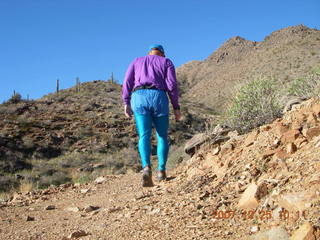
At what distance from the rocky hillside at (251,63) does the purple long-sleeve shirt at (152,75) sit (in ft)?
79.8

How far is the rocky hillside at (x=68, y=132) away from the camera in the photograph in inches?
757

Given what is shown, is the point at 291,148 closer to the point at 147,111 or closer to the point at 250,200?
the point at 250,200

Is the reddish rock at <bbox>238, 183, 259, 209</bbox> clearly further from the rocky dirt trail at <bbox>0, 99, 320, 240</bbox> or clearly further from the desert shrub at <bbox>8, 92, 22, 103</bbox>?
the desert shrub at <bbox>8, 92, 22, 103</bbox>

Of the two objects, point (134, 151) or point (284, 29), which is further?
point (284, 29)

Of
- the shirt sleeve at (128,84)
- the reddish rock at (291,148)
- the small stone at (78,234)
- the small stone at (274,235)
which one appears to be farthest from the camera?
the shirt sleeve at (128,84)

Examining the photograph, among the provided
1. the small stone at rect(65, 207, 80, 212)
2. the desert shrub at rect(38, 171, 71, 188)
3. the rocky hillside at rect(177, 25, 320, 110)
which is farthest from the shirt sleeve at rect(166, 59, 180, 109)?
the rocky hillside at rect(177, 25, 320, 110)

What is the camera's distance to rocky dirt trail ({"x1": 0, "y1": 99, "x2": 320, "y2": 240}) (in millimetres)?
2697

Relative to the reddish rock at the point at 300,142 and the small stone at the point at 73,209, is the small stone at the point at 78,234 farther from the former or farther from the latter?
the reddish rock at the point at 300,142

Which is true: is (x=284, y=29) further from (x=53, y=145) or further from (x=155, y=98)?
(x=155, y=98)

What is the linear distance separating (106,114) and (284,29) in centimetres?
4608

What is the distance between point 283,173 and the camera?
3.44m

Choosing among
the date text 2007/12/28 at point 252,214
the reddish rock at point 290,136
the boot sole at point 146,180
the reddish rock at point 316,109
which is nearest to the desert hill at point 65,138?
the boot sole at point 146,180

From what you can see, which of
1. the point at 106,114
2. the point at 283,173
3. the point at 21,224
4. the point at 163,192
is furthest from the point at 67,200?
the point at 106,114

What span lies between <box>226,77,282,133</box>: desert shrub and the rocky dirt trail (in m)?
0.89
